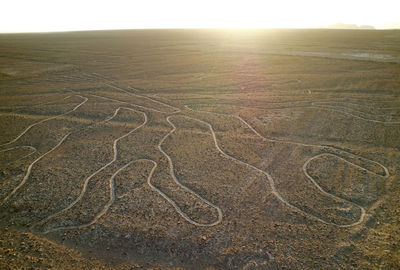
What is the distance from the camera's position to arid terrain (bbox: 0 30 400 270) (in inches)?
144

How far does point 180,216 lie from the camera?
4262 millimetres

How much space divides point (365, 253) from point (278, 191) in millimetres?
1605

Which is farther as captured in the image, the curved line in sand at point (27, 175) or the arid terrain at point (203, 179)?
the curved line in sand at point (27, 175)

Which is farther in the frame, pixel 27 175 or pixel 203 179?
pixel 27 175

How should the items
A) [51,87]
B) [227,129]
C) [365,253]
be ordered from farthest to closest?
[51,87], [227,129], [365,253]

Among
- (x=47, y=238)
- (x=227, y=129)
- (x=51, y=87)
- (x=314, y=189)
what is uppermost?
(x=51, y=87)

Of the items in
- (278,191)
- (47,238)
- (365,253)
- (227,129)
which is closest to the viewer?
(365,253)

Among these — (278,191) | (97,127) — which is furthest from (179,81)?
(278,191)

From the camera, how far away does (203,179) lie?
17.0ft

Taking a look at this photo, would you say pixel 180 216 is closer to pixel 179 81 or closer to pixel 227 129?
pixel 227 129

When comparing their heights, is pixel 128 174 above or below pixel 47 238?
above

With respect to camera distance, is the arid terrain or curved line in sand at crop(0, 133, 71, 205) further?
curved line in sand at crop(0, 133, 71, 205)

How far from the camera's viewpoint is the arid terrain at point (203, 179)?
12.0ft

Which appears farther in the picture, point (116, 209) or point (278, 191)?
point (278, 191)
